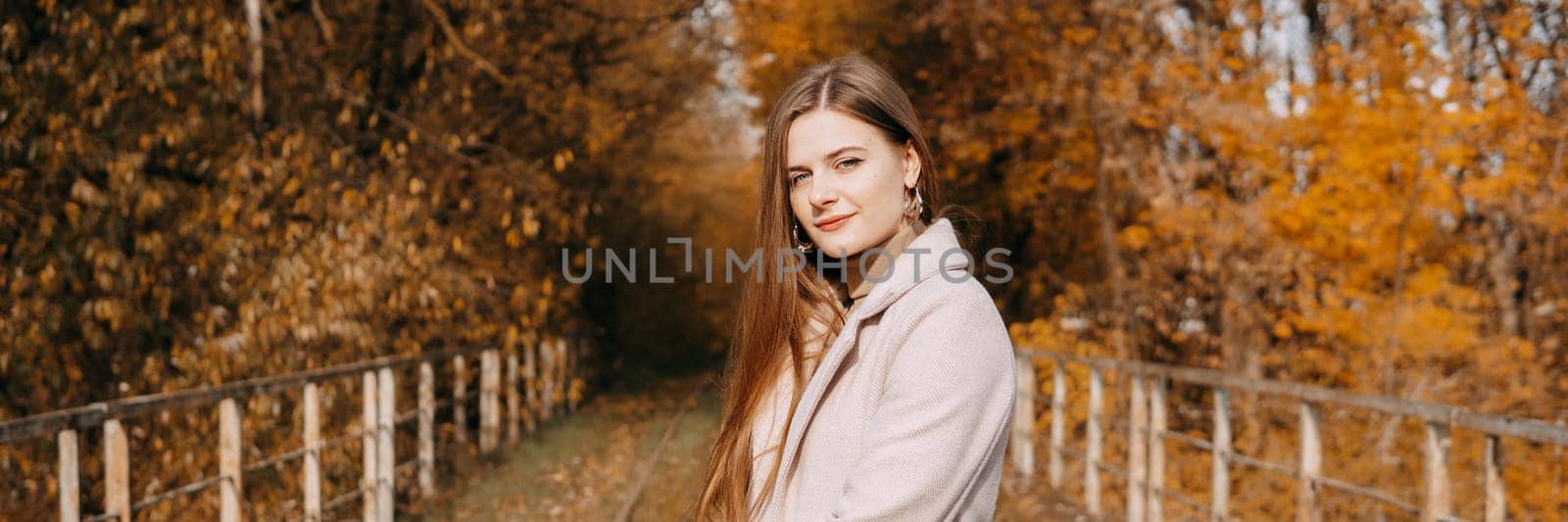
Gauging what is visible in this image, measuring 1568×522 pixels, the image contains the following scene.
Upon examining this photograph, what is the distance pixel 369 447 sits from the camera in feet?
26.9

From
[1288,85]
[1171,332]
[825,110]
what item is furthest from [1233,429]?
[825,110]

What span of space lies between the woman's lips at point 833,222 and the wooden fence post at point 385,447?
688 cm

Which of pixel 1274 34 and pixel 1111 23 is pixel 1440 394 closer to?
pixel 1274 34

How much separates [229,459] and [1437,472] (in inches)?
201

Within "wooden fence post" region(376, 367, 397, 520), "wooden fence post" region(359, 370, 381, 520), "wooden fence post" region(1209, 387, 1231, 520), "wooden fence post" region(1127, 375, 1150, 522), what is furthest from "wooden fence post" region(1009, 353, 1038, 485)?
"wooden fence post" region(359, 370, 381, 520)

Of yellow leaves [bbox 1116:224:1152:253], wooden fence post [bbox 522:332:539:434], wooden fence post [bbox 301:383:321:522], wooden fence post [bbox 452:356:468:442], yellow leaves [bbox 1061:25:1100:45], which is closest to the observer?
wooden fence post [bbox 301:383:321:522]

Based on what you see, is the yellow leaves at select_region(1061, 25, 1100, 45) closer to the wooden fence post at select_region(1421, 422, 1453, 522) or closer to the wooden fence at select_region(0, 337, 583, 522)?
the wooden fence at select_region(0, 337, 583, 522)

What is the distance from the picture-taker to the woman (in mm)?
1781

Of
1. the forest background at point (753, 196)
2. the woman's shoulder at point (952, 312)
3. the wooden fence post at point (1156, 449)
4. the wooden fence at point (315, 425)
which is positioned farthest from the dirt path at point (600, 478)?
→ the woman's shoulder at point (952, 312)

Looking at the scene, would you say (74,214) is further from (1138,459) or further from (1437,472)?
(1437,472)

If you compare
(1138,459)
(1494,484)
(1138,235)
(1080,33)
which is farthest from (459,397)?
(1494,484)

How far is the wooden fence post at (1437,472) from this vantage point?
5.09 meters

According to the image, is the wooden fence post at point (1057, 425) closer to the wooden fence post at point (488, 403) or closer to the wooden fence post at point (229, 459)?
the wooden fence post at point (488, 403)

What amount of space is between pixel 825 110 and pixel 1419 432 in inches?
448
